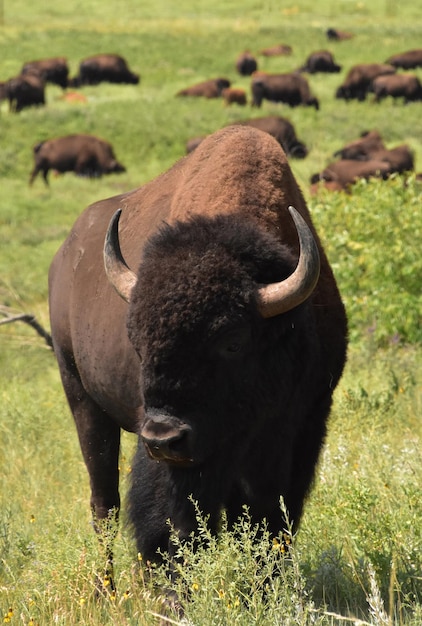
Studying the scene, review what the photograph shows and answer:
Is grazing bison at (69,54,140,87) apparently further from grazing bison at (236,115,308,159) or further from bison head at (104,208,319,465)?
bison head at (104,208,319,465)

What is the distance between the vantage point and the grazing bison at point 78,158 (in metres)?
26.0

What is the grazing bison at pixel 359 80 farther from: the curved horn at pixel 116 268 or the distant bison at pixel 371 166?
the curved horn at pixel 116 268

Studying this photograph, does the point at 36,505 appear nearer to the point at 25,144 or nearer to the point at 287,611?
the point at 287,611

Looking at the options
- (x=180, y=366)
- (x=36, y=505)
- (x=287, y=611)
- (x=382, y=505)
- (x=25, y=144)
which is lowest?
(x=25, y=144)

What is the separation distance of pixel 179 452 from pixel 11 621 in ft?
3.39

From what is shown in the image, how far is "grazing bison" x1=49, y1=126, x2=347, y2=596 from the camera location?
4020 mm

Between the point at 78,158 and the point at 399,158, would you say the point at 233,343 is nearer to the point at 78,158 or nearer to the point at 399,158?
the point at 399,158

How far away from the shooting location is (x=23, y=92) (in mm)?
34594

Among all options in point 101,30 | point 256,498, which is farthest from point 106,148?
point 101,30

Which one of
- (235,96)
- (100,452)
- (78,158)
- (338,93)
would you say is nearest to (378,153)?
(78,158)

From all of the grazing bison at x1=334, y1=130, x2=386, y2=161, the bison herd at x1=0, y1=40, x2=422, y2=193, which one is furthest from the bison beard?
the grazing bison at x1=334, y1=130, x2=386, y2=161

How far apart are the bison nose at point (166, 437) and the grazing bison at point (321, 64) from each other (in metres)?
40.8

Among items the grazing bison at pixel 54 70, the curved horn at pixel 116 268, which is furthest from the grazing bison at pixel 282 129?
the curved horn at pixel 116 268

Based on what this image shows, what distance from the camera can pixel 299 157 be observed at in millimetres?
25250
